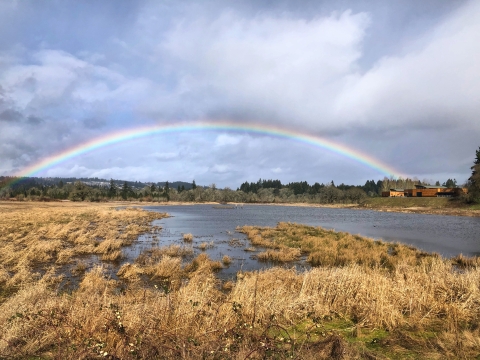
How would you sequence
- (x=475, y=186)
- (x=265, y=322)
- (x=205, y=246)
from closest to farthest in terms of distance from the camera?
(x=265, y=322)
(x=205, y=246)
(x=475, y=186)

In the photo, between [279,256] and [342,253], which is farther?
[342,253]

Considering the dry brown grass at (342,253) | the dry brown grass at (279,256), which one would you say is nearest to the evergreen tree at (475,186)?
the dry brown grass at (342,253)

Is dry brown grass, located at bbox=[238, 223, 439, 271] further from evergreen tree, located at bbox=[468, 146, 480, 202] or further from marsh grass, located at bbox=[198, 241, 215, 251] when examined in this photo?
evergreen tree, located at bbox=[468, 146, 480, 202]

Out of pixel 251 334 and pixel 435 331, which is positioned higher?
pixel 251 334

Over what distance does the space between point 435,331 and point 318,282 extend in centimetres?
375

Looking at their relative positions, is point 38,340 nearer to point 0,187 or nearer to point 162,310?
point 162,310

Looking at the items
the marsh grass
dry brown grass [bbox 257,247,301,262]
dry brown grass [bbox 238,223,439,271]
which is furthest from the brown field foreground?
the marsh grass

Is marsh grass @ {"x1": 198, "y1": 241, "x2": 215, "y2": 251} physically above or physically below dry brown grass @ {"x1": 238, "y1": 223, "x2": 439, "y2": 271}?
below

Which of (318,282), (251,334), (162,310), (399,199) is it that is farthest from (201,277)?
(399,199)

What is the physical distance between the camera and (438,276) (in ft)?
37.7

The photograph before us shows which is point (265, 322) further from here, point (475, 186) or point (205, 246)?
point (475, 186)

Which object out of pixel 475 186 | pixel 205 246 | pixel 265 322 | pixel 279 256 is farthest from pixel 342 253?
pixel 475 186

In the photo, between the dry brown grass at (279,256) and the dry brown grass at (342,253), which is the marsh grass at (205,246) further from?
the dry brown grass at (279,256)

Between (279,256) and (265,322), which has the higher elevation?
(265,322)
